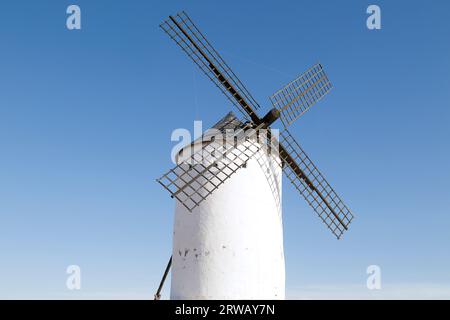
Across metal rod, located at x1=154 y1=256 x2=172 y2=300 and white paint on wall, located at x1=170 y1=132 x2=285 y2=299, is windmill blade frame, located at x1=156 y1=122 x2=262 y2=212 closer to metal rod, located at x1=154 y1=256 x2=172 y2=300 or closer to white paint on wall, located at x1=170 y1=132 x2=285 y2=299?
white paint on wall, located at x1=170 y1=132 x2=285 y2=299

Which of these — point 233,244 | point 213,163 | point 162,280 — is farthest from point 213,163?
point 162,280

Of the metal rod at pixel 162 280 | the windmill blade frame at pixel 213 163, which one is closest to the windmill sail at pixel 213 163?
the windmill blade frame at pixel 213 163

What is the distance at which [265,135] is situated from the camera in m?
10.9

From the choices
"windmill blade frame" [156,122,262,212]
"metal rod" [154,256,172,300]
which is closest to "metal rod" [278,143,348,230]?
"windmill blade frame" [156,122,262,212]

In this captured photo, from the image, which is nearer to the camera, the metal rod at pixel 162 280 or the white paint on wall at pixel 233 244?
the white paint on wall at pixel 233 244

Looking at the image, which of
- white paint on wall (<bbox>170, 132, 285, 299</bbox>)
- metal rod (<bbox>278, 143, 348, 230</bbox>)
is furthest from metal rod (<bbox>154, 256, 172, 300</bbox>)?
metal rod (<bbox>278, 143, 348, 230</bbox>)

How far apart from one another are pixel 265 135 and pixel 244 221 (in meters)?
2.34

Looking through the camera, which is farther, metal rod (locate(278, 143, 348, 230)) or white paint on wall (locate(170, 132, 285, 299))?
metal rod (locate(278, 143, 348, 230))

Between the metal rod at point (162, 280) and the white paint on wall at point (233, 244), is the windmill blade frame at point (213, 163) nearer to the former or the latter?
the white paint on wall at point (233, 244)

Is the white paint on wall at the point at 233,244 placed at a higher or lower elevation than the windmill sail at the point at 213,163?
lower

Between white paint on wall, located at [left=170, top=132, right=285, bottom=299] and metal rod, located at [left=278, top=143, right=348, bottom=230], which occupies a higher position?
metal rod, located at [left=278, top=143, right=348, bottom=230]
